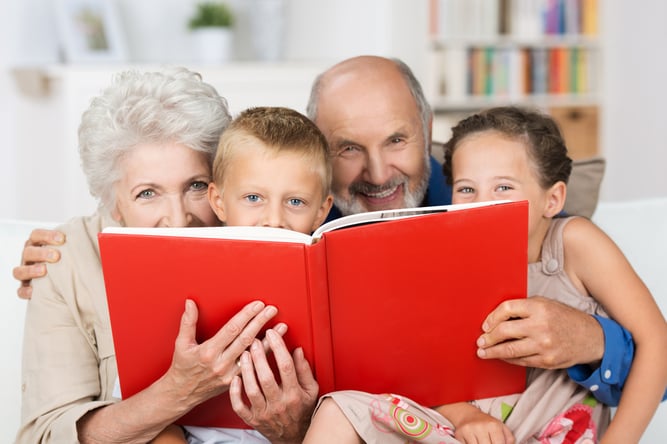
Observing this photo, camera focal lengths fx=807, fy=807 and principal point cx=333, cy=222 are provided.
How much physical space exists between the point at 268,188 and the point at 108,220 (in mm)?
430

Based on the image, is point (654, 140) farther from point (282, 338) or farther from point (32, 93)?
point (282, 338)

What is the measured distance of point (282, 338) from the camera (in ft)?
4.38

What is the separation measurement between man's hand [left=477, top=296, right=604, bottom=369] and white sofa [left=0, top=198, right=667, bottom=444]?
2.00ft

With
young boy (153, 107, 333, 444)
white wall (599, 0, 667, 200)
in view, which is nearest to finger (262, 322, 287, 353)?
young boy (153, 107, 333, 444)

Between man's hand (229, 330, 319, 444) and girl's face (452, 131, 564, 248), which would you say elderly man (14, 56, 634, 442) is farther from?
girl's face (452, 131, 564, 248)

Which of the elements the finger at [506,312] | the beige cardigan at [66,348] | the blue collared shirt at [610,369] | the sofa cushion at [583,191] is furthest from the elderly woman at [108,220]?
the sofa cushion at [583,191]

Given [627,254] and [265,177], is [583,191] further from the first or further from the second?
[265,177]

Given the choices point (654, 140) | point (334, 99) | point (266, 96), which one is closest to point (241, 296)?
point (334, 99)

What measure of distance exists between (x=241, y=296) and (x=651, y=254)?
1173 millimetres

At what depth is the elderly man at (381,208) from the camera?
1378 millimetres

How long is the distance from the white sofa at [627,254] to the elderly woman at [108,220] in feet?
0.90

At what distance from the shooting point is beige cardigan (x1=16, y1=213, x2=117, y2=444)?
1524mm

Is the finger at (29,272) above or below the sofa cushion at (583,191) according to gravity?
below

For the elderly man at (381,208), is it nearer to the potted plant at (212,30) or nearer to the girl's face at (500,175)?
the girl's face at (500,175)
